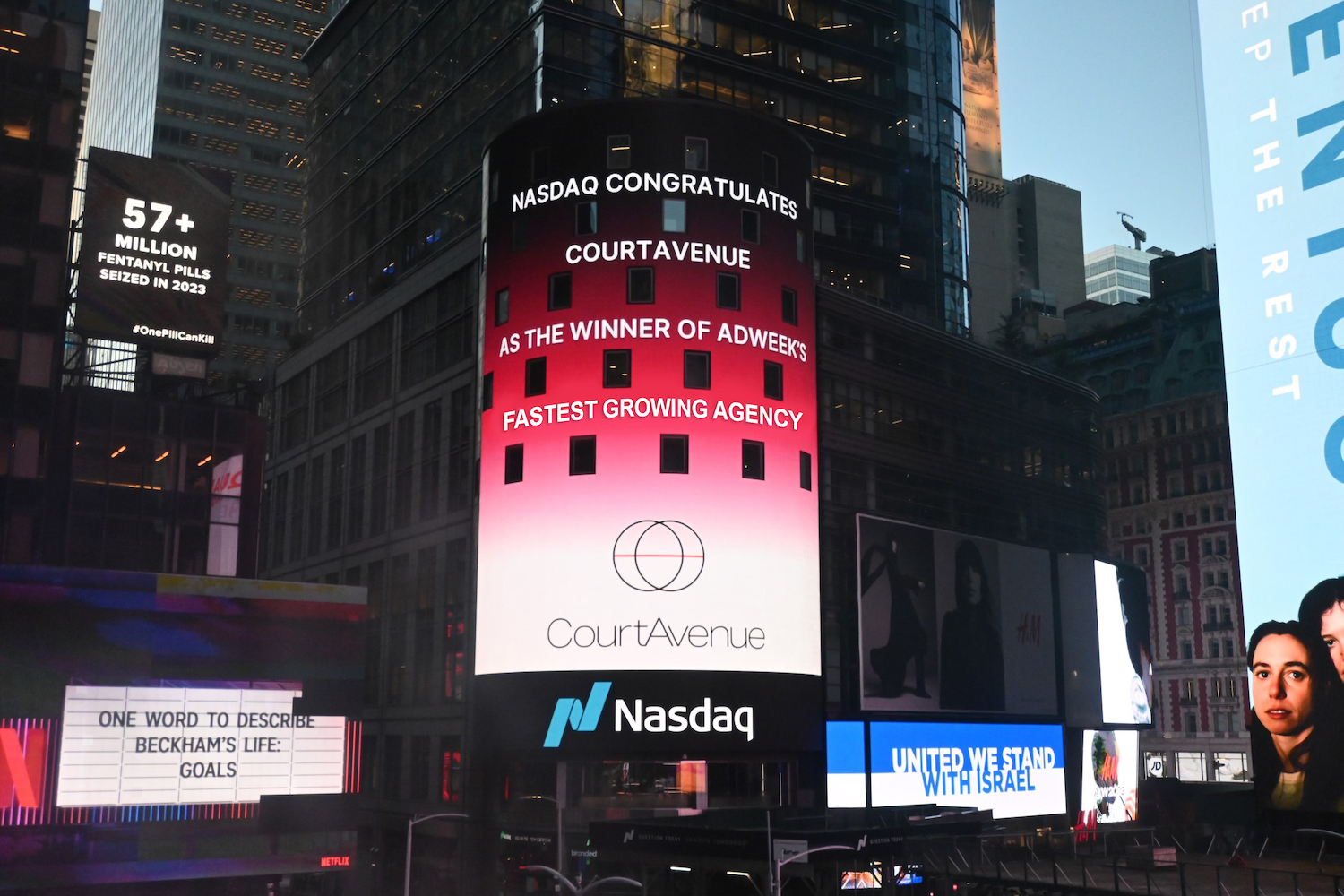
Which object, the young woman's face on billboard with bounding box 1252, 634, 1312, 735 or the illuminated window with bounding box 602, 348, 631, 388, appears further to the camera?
the illuminated window with bounding box 602, 348, 631, 388

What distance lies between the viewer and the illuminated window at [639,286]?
64.5m

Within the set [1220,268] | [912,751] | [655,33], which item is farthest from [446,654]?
[1220,268]

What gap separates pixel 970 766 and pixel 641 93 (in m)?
47.5

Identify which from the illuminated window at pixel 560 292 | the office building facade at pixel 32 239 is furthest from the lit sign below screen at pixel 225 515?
the illuminated window at pixel 560 292

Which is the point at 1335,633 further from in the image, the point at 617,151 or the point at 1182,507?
the point at 1182,507

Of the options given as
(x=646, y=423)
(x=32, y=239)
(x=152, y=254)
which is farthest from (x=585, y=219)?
(x=32, y=239)

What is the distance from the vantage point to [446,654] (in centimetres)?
8331

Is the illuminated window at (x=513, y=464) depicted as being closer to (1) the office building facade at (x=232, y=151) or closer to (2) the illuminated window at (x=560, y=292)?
(2) the illuminated window at (x=560, y=292)

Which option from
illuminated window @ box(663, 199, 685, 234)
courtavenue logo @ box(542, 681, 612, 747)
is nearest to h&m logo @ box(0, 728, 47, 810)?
courtavenue logo @ box(542, 681, 612, 747)

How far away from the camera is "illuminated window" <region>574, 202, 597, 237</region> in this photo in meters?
65.8

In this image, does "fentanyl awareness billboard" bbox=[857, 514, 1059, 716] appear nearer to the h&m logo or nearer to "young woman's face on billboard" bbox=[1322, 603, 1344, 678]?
"young woman's face on billboard" bbox=[1322, 603, 1344, 678]

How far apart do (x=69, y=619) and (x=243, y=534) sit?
150ft

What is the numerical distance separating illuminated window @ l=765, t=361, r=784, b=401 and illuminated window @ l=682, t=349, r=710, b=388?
334 cm

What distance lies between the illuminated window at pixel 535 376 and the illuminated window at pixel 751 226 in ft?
38.9
